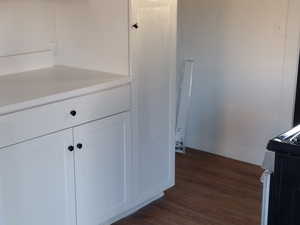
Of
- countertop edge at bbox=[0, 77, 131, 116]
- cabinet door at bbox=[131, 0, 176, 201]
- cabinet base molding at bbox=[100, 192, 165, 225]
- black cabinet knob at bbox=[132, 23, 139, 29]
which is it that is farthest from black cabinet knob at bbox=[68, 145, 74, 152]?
black cabinet knob at bbox=[132, 23, 139, 29]

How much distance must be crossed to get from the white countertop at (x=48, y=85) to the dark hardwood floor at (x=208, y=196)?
892 millimetres

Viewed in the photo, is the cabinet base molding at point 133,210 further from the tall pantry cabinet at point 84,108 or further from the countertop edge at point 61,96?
the countertop edge at point 61,96

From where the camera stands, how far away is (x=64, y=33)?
9.25 ft

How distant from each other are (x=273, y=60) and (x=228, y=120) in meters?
0.62

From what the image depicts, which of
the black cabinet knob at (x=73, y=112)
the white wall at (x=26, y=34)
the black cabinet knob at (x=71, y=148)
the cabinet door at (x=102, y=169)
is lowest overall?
the cabinet door at (x=102, y=169)

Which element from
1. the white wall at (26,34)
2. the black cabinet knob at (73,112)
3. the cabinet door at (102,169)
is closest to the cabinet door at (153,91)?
the cabinet door at (102,169)

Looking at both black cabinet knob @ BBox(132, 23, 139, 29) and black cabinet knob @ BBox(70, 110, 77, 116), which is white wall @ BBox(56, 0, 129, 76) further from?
black cabinet knob @ BBox(70, 110, 77, 116)

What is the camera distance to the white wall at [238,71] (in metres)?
3.40

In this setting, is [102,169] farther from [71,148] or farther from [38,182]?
[38,182]

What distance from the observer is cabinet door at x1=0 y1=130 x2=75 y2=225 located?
6.88ft

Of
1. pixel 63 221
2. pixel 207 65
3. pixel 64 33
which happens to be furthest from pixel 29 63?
pixel 207 65

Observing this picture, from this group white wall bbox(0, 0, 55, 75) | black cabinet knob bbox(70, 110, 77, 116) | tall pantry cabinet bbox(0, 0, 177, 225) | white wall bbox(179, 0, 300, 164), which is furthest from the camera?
white wall bbox(179, 0, 300, 164)

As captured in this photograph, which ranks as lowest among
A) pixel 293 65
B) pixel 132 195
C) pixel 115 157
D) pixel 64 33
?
pixel 132 195

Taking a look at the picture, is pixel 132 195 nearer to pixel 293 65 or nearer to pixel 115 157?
pixel 115 157
